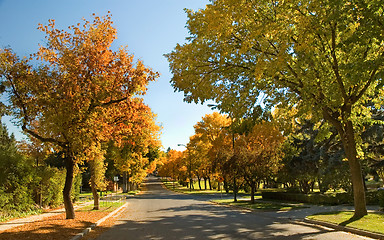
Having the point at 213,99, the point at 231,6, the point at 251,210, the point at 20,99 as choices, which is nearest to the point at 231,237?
the point at 213,99

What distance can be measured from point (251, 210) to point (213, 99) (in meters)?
12.0

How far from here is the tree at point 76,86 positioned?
12.1 meters

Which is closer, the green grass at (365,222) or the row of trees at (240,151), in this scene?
the green grass at (365,222)

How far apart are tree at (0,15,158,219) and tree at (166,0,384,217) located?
2.63 m

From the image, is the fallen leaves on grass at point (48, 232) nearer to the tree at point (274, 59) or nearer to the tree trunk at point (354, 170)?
the tree at point (274, 59)

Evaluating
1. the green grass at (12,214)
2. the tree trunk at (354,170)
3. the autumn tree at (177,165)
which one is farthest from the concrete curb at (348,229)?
the autumn tree at (177,165)

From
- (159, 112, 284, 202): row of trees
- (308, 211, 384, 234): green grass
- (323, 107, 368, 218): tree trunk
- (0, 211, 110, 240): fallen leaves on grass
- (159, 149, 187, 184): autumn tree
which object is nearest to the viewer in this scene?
(0, 211, 110, 240): fallen leaves on grass

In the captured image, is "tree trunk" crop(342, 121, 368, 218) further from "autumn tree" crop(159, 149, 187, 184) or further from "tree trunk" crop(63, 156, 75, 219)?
"autumn tree" crop(159, 149, 187, 184)

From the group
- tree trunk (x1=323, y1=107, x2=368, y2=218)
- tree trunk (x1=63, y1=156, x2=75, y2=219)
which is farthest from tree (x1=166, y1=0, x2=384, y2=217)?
tree trunk (x1=63, y1=156, x2=75, y2=219)

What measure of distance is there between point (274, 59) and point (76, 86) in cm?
797

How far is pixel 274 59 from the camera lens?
10453 mm

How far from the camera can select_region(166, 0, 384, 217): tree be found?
32.7 ft

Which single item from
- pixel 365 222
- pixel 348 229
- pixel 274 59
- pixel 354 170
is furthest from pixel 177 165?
pixel 274 59

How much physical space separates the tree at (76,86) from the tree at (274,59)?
2.63 m
